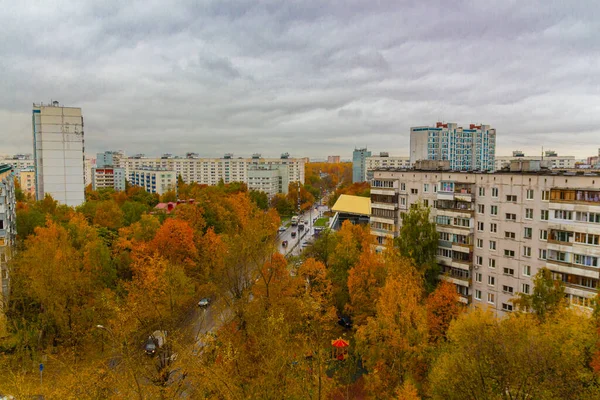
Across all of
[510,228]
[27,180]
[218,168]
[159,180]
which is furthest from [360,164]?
[510,228]

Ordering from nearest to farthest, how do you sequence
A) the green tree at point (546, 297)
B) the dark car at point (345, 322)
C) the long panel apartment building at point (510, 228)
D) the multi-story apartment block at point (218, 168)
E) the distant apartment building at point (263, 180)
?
the green tree at point (546, 297), the long panel apartment building at point (510, 228), the dark car at point (345, 322), the distant apartment building at point (263, 180), the multi-story apartment block at point (218, 168)

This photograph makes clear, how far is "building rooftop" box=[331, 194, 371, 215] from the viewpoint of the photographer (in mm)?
55006

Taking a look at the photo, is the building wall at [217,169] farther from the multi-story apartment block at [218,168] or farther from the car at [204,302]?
the car at [204,302]

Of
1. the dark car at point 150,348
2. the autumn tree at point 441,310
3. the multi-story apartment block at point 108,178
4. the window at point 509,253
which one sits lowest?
the dark car at point 150,348

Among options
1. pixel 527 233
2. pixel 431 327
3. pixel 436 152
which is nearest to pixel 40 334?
pixel 431 327

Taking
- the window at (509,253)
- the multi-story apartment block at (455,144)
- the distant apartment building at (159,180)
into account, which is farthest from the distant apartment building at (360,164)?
the window at (509,253)

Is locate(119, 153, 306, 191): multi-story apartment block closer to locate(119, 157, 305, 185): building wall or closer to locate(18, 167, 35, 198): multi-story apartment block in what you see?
locate(119, 157, 305, 185): building wall

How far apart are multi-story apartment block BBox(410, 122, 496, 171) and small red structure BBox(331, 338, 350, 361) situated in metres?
80.1

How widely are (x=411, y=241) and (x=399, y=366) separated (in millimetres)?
10986

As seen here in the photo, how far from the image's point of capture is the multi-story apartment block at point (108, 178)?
419 ft

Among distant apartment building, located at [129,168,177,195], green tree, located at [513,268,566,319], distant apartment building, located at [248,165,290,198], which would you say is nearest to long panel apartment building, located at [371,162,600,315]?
green tree, located at [513,268,566,319]

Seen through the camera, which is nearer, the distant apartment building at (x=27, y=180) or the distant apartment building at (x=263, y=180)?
the distant apartment building at (x=27, y=180)

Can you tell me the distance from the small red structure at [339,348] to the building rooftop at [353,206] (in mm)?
27977

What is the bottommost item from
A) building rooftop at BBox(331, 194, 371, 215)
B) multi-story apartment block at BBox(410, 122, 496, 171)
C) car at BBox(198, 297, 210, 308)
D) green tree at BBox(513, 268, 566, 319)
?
car at BBox(198, 297, 210, 308)
